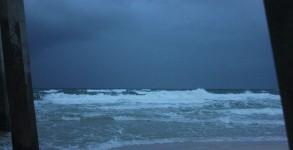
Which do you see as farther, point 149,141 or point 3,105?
point 3,105

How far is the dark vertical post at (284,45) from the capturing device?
39.4 inches

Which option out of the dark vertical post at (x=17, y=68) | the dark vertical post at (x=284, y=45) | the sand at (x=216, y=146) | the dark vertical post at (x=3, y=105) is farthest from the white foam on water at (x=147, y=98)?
the dark vertical post at (x=284, y=45)

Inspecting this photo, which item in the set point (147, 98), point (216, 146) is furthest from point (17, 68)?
point (147, 98)

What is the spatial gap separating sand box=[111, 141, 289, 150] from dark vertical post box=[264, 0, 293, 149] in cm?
550

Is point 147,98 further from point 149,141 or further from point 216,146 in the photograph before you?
point 216,146

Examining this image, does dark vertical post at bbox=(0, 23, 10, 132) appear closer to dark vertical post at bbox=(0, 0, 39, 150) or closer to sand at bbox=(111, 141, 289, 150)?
sand at bbox=(111, 141, 289, 150)

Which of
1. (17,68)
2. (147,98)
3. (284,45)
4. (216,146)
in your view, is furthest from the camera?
(147,98)

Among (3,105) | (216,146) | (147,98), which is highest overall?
(3,105)

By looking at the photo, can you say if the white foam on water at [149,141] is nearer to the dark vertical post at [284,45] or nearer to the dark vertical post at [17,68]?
the dark vertical post at [17,68]

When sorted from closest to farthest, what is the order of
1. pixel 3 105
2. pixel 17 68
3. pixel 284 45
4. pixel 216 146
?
pixel 284 45
pixel 17 68
pixel 216 146
pixel 3 105

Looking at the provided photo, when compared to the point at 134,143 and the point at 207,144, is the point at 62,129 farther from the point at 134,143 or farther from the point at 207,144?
the point at 207,144

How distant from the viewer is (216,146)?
6.58 m

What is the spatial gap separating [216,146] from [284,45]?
5806 mm

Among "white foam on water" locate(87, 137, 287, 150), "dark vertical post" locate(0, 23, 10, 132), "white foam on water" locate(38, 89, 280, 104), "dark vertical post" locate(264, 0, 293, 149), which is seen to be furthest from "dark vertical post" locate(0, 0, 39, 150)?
"white foam on water" locate(38, 89, 280, 104)
